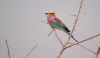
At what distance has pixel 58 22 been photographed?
63 centimetres

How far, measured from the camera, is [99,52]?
234 millimetres

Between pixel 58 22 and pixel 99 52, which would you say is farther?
pixel 58 22

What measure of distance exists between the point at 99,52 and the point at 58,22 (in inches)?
15.9

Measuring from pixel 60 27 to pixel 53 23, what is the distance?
0.12 feet

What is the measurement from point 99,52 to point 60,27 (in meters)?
0.39

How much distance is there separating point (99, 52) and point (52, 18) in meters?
0.40

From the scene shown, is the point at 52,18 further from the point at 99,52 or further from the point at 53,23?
the point at 99,52

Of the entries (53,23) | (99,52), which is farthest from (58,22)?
(99,52)

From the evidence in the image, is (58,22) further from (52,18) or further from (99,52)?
(99,52)

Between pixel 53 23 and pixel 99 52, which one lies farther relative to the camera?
pixel 53 23

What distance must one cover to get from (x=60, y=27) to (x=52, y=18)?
0.17ft

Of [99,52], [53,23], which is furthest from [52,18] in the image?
[99,52]

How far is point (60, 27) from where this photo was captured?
625 mm

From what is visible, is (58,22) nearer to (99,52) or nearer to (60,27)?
(60,27)
